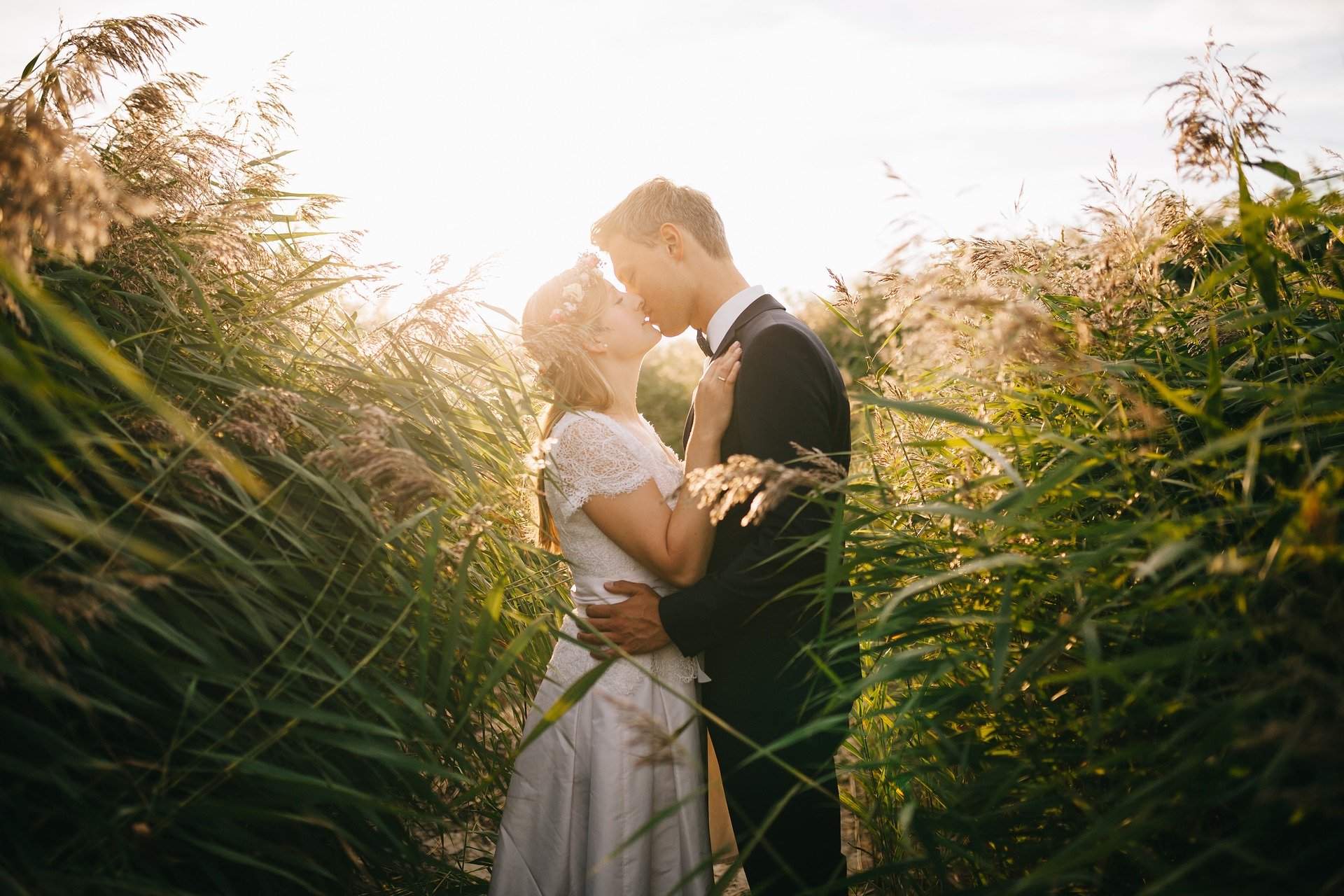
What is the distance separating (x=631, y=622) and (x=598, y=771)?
0.52 m

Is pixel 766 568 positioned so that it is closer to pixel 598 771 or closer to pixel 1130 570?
pixel 598 771

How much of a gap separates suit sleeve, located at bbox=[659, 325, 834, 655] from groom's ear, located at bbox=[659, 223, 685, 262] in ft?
2.37

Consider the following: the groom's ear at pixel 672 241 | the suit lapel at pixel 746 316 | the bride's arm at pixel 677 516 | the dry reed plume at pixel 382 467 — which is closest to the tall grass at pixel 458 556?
the dry reed plume at pixel 382 467

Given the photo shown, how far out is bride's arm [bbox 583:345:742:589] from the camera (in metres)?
2.79

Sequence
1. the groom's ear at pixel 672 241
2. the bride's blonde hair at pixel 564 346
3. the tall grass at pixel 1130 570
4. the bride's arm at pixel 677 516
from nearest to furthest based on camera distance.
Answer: the tall grass at pixel 1130 570 < the bride's blonde hair at pixel 564 346 < the bride's arm at pixel 677 516 < the groom's ear at pixel 672 241

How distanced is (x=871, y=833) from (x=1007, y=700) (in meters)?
1.41

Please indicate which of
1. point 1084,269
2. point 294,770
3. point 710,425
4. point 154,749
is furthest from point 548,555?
point 1084,269

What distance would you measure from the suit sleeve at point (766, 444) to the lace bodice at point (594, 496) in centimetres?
21

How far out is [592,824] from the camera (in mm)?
2617

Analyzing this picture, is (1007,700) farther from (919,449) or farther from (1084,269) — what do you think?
(1084,269)

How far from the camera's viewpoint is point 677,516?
2.80 metres

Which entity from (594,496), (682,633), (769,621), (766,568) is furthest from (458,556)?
(769,621)

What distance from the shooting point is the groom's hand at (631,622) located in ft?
9.03

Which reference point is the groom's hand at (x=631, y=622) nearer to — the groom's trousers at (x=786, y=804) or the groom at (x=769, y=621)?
the groom at (x=769, y=621)
